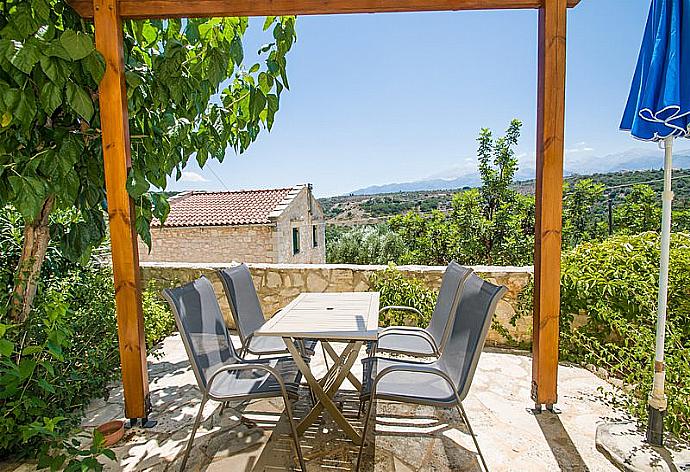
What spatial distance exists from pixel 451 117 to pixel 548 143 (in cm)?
2073

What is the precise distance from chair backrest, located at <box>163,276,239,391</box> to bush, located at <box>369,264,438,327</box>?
1946 mm

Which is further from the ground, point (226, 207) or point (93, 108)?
point (93, 108)

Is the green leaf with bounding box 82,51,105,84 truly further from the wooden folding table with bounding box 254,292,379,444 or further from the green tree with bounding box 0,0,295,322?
the wooden folding table with bounding box 254,292,379,444

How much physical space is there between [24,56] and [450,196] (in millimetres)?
6558

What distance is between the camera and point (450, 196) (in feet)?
25.5

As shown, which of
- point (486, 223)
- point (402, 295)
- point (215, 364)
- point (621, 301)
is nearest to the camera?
point (215, 364)

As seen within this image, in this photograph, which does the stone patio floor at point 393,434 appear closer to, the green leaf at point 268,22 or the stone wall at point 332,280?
the stone wall at point 332,280

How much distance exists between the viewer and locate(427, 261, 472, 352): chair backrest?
2863mm

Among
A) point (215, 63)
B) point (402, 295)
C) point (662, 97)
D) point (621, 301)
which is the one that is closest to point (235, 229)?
point (402, 295)

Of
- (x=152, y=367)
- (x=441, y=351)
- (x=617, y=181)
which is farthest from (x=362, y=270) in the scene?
(x=617, y=181)

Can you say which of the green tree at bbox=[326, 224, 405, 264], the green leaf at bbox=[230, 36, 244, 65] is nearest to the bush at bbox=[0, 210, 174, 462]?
the green leaf at bbox=[230, 36, 244, 65]

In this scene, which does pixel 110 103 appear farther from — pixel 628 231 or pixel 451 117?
pixel 451 117

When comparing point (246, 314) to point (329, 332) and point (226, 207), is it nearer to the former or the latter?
point (329, 332)

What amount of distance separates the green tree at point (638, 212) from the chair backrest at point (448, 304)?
3.89 m
